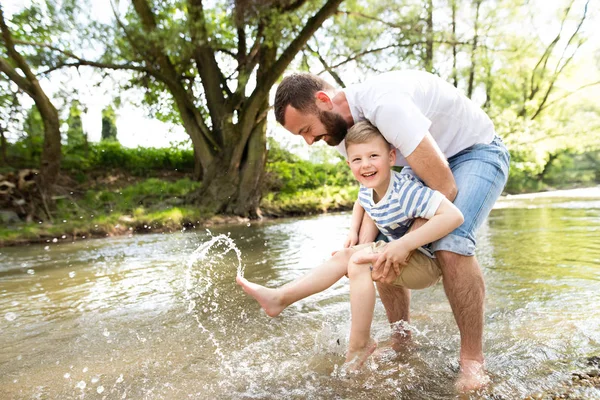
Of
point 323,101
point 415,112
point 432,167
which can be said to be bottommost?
point 432,167

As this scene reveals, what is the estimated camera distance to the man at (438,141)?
2.12 m

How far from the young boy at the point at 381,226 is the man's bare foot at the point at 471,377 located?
41 cm

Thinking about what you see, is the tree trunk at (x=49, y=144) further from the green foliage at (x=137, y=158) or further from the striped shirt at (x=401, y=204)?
the striped shirt at (x=401, y=204)

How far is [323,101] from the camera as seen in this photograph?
7.95 ft

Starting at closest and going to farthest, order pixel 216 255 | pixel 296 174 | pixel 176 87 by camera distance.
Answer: pixel 216 255 → pixel 176 87 → pixel 296 174

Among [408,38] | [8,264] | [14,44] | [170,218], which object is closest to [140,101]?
[14,44]

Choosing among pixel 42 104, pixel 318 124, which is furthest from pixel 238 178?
pixel 318 124

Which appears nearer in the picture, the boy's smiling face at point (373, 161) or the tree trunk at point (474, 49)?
the boy's smiling face at point (373, 161)

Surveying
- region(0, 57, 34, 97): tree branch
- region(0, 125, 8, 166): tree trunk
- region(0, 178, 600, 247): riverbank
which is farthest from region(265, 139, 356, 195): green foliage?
region(0, 125, 8, 166): tree trunk

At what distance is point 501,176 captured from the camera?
96.1 inches

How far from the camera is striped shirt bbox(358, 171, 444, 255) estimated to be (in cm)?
214

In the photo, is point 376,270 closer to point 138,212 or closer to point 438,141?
point 438,141

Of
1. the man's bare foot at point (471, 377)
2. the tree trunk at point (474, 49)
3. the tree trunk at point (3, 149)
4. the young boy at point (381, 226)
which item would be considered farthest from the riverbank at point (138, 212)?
the man's bare foot at point (471, 377)

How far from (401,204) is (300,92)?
78 centimetres
